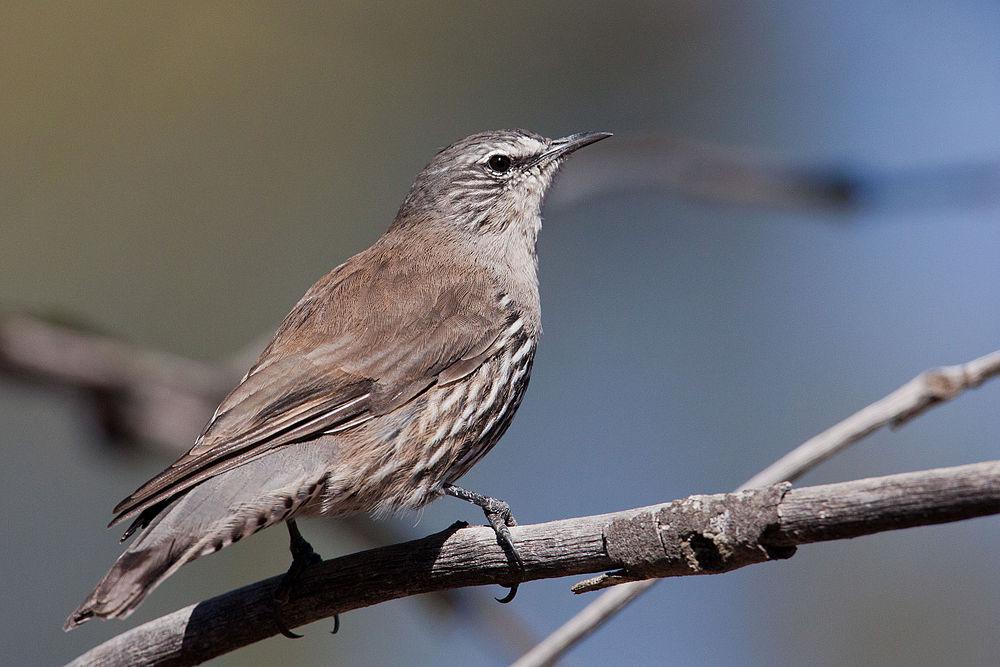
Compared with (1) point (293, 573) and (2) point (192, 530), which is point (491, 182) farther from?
(2) point (192, 530)

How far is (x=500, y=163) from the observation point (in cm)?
607

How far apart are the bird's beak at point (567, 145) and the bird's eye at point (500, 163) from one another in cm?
17

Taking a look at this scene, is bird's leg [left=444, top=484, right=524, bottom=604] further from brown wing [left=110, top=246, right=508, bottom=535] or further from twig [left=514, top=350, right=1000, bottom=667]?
brown wing [left=110, top=246, right=508, bottom=535]

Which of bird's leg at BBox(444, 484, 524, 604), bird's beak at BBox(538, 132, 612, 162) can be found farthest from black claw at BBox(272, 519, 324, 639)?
bird's beak at BBox(538, 132, 612, 162)

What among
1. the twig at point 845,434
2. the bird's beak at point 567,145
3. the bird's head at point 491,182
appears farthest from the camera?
the bird's beak at point 567,145

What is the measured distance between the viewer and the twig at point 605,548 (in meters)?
2.49

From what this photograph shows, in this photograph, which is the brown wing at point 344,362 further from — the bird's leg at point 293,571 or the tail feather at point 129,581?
the bird's leg at point 293,571

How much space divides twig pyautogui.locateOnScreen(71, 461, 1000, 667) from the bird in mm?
113

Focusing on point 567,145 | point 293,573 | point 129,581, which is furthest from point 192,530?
point 567,145

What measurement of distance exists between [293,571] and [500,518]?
801mm

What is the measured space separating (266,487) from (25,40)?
21.5 feet

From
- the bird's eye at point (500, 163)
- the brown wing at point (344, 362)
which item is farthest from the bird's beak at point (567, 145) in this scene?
the brown wing at point (344, 362)

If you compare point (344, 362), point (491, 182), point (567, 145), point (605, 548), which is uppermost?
point (567, 145)

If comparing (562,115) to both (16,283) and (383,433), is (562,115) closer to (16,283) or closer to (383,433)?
(16,283)
